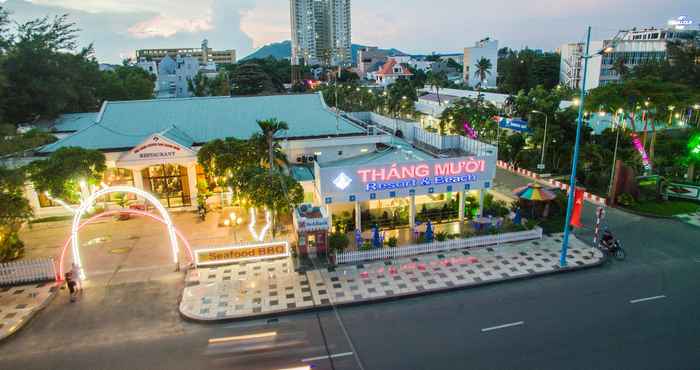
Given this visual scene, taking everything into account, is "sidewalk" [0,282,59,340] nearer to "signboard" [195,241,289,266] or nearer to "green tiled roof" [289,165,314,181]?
"signboard" [195,241,289,266]

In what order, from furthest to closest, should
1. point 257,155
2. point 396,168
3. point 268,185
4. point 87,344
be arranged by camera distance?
point 257,155 → point 396,168 → point 268,185 → point 87,344

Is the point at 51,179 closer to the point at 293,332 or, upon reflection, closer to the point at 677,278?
the point at 293,332

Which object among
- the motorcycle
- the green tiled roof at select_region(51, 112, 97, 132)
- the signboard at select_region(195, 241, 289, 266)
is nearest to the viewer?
the signboard at select_region(195, 241, 289, 266)

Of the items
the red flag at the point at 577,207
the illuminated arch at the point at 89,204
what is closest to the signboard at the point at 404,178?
the red flag at the point at 577,207

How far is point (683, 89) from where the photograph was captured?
41719mm

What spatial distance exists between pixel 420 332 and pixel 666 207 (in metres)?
24.4

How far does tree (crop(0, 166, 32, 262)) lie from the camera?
72.0ft

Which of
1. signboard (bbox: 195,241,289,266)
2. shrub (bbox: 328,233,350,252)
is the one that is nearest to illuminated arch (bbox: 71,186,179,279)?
signboard (bbox: 195,241,289,266)

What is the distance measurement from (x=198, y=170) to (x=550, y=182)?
29.7m

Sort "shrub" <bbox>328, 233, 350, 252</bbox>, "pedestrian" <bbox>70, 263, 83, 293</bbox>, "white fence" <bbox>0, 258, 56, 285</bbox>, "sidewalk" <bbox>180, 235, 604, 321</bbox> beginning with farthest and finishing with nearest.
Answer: "shrub" <bbox>328, 233, 350, 252</bbox> → "white fence" <bbox>0, 258, 56, 285</bbox> → "pedestrian" <bbox>70, 263, 83, 293</bbox> → "sidewalk" <bbox>180, 235, 604, 321</bbox>

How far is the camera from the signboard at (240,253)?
23.0m

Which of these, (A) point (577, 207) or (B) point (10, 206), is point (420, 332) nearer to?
(A) point (577, 207)

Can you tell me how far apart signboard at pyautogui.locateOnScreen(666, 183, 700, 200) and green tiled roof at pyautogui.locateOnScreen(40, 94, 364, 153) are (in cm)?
2416

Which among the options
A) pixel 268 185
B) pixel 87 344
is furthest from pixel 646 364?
pixel 87 344
